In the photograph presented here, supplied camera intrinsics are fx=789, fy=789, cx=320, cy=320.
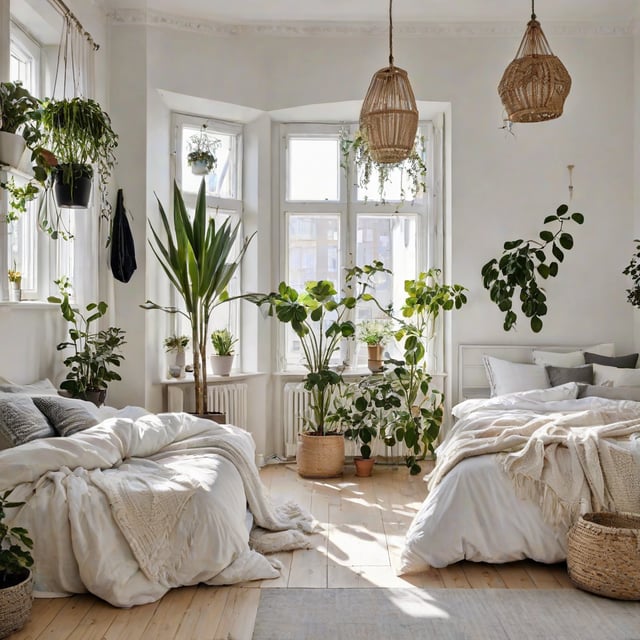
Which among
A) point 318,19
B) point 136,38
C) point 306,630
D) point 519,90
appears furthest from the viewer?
point 318,19

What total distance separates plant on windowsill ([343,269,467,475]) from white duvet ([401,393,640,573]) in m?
1.66

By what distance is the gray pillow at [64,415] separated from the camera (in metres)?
→ 3.59

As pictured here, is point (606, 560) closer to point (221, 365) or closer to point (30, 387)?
point (30, 387)

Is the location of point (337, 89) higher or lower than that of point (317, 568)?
higher

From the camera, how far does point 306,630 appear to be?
3.03 m

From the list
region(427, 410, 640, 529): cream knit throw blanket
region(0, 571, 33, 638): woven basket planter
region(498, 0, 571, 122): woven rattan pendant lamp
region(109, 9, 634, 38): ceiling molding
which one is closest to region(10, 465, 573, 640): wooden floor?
region(0, 571, 33, 638): woven basket planter

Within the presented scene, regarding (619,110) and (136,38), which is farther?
(619,110)

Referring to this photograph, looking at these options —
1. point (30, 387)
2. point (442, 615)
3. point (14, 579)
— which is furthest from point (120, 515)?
point (442, 615)

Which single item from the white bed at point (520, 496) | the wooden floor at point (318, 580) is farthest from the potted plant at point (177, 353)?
the white bed at point (520, 496)

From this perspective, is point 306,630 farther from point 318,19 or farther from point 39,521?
point 318,19

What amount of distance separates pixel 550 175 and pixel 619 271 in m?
0.90

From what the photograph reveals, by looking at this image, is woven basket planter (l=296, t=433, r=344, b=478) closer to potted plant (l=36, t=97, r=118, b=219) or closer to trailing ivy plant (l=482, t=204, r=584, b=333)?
trailing ivy plant (l=482, t=204, r=584, b=333)

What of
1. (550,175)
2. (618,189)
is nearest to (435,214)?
(550,175)

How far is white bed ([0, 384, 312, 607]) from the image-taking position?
3082 mm
